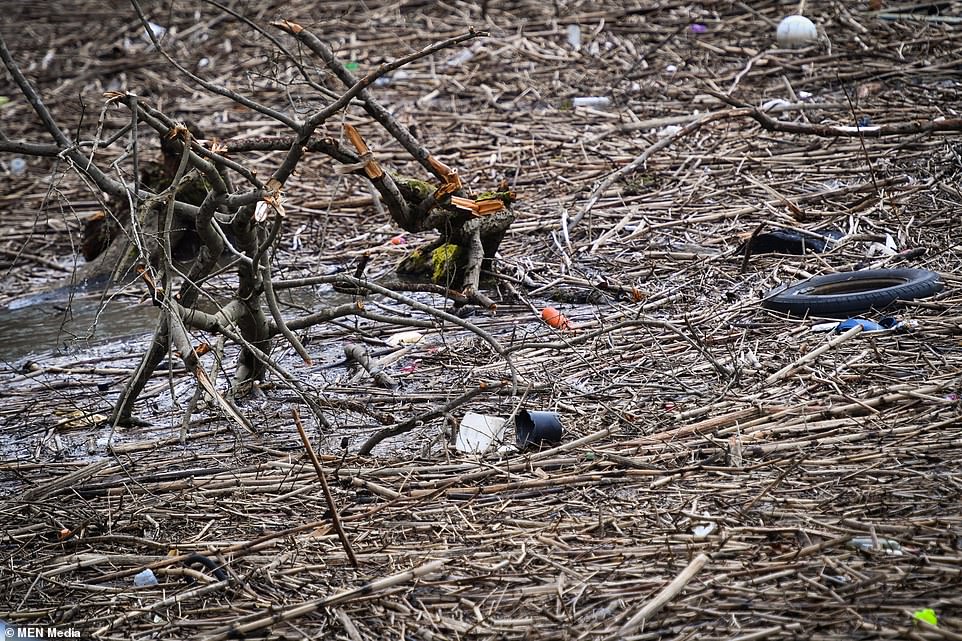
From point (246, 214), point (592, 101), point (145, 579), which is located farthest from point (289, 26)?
point (592, 101)

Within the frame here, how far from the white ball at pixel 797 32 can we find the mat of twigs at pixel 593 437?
845mm

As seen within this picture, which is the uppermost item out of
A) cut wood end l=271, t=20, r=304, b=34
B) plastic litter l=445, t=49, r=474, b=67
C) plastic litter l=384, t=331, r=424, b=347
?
cut wood end l=271, t=20, r=304, b=34

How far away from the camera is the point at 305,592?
3.06 m

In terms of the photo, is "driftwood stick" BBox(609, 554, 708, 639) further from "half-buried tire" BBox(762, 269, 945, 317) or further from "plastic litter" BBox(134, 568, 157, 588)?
"half-buried tire" BBox(762, 269, 945, 317)

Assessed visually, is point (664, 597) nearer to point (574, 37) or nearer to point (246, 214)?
point (246, 214)

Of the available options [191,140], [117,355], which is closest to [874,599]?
[191,140]

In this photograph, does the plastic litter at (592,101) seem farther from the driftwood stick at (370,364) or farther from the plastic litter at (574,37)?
the driftwood stick at (370,364)

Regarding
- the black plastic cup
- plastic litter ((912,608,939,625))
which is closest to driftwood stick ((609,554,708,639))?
plastic litter ((912,608,939,625))

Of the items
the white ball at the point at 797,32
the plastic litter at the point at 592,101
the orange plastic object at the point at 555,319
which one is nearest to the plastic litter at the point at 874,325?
the orange plastic object at the point at 555,319

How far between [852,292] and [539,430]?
231 centimetres

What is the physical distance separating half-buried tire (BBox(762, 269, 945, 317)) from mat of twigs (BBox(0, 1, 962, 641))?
98 millimetres

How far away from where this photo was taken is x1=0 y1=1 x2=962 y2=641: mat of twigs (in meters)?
2.92

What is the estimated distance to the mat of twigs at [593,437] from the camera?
9.57 feet

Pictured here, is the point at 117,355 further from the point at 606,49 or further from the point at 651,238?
the point at 606,49
